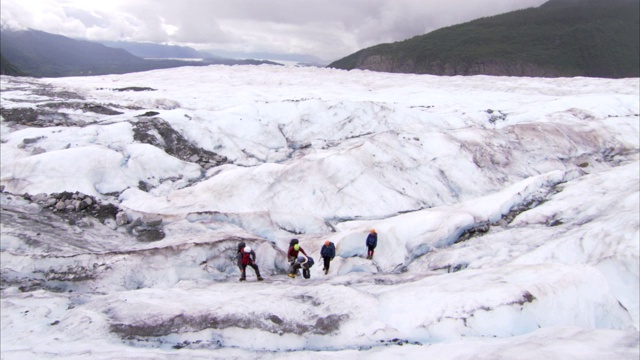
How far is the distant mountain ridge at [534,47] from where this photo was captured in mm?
137375

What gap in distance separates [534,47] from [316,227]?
524 ft

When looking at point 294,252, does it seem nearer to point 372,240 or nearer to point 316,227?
point 372,240

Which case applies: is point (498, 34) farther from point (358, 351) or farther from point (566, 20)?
point (358, 351)

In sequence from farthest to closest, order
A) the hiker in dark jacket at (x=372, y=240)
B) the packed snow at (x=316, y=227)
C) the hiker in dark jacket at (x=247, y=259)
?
the hiker in dark jacket at (x=372, y=240) → the hiker in dark jacket at (x=247, y=259) → the packed snow at (x=316, y=227)

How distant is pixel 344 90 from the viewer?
132ft

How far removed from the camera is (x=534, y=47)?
483 ft

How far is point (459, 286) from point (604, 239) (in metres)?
5.61

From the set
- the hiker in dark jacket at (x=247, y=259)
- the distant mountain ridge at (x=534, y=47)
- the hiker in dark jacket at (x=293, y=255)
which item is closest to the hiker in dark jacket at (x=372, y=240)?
the hiker in dark jacket at (x=293, y=255)

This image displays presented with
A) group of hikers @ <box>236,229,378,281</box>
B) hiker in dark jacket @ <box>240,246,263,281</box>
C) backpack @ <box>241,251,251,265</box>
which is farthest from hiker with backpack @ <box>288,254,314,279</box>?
backpack @ <box>241,251,251,265</box>

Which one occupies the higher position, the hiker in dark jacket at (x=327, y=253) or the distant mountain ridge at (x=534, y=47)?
the distant mountain ridge at (x=534, y=47)

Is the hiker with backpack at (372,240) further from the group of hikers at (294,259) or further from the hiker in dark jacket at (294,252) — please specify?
the hiker in dark jacket at (294,252)

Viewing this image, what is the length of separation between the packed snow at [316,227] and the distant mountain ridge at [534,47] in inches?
4626

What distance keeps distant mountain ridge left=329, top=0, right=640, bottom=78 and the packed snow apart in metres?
118

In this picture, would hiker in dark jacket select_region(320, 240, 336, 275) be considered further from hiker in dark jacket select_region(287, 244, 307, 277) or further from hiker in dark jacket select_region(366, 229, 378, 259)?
hiker in dark jacket select_region(366, 229, 378, 259)
